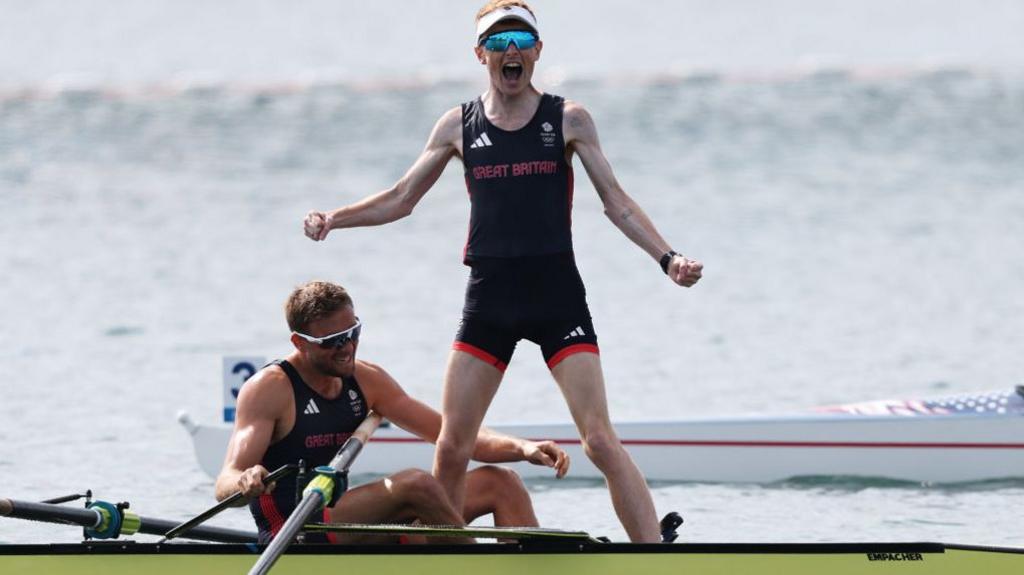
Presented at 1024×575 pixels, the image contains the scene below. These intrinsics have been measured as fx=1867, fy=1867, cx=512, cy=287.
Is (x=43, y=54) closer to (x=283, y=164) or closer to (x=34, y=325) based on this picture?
(x=283, y=164)

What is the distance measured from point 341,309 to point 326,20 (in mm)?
40445

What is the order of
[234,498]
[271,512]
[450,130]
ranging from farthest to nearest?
[450,130], [271,512], [234,498]

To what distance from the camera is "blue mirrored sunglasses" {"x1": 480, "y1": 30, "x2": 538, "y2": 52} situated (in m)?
6.82

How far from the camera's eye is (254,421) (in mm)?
6461

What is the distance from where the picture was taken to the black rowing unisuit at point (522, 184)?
6922 mm

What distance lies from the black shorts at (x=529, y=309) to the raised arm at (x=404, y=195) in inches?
16.1

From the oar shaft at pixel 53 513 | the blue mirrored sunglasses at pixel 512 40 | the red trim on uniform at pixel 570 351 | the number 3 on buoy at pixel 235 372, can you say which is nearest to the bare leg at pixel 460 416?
the red trim on uniform at pixel 570 351

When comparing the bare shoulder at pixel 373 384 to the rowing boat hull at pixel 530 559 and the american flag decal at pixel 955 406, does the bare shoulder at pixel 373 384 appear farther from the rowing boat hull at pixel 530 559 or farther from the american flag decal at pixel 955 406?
the american flag decal at pixel 955 406

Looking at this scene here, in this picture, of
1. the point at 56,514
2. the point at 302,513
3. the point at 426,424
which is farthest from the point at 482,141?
the point at 56,514

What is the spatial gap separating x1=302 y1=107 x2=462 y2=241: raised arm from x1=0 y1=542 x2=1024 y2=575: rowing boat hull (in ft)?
4.57

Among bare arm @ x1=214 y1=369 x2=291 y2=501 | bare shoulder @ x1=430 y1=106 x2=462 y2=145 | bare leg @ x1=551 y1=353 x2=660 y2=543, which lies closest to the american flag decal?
bare leg @ x1=551 y1=353 x2=660 y2=543

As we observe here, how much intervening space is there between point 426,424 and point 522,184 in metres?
0.97

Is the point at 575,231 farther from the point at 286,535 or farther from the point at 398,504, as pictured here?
the point at 286,535

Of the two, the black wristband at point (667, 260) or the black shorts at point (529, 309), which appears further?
the black shorts at point (529, 309)
